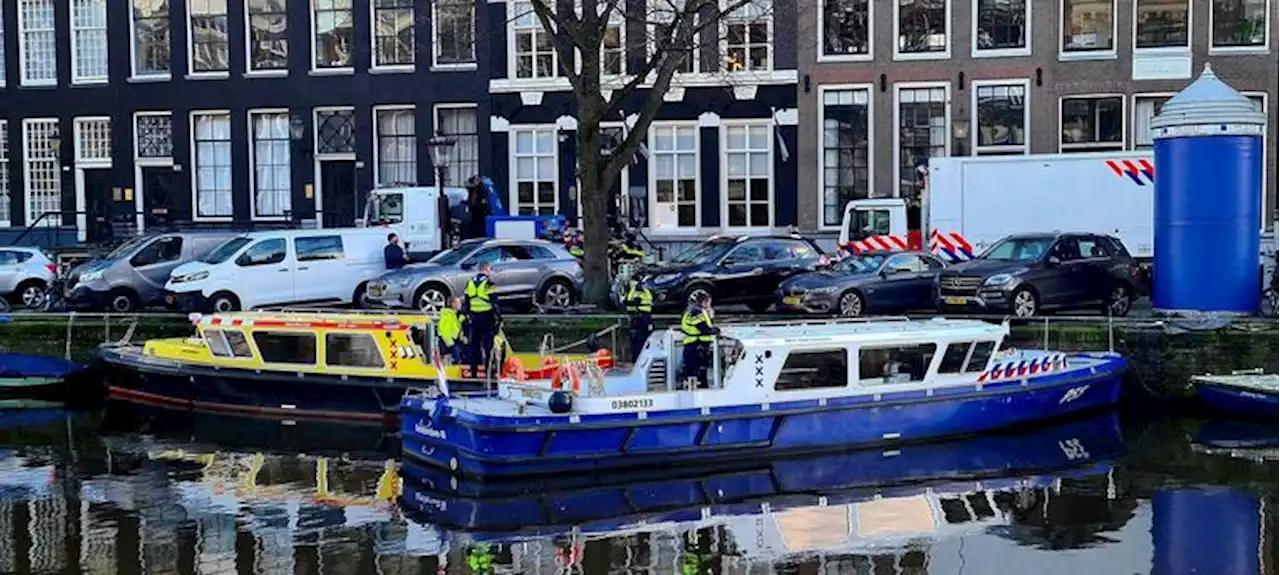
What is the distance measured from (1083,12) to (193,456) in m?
26.3

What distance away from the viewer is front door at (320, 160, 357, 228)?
44.5 metres

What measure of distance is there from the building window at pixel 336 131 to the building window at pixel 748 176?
33.0ft

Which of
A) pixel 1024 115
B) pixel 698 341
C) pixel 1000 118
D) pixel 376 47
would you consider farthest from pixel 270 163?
pixel 698 341

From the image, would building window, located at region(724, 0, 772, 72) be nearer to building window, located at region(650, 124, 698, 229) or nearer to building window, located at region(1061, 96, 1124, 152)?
building window, located at region(650, 124, 698, 229)

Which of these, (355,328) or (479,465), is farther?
(355,328)

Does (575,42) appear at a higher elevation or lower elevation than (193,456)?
higher

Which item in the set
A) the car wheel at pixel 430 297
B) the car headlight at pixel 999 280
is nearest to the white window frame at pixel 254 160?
the car wheel at pixel 430 297

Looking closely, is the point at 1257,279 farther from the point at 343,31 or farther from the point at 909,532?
the point at 343,31

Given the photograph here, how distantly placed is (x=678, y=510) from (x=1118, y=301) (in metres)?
12.8

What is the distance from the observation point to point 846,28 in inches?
1654

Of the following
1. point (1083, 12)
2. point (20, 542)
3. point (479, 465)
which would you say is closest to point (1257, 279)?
point (479, 465)

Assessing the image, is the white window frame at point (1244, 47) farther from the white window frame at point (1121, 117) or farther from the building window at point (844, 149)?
the building window at point (844, 149)

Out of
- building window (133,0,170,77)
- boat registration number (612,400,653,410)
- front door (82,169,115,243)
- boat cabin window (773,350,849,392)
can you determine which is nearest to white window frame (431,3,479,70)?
building window (133,0,170,77)

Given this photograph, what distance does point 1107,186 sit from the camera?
33188 mm
